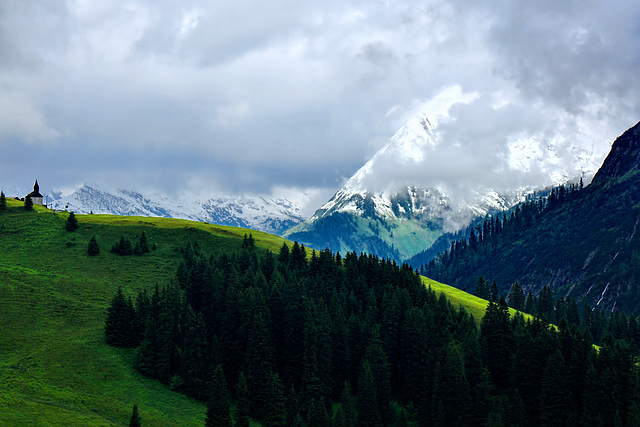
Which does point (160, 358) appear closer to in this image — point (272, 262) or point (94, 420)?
point (94, 420)

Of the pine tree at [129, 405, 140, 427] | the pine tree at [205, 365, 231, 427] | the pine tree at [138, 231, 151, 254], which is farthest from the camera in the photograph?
the pine tree at [138, 231, 151, 254]

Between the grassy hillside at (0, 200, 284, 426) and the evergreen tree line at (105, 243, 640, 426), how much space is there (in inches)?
265

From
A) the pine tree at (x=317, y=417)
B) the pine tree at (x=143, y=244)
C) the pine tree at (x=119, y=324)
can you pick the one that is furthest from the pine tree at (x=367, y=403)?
the pine tree at (x=143, y=244)

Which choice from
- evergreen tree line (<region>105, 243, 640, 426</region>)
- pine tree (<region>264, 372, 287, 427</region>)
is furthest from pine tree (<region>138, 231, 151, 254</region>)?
pine tree (<region>264, 372, 287, 427</region>)

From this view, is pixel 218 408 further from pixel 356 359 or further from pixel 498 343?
pixel 498 343

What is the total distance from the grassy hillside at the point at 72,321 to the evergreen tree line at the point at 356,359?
6.71 metres

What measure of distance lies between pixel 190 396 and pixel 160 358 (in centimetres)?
913

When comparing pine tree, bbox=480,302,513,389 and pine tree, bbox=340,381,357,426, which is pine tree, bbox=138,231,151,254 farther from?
pine tree, bbox=480,302,513,389

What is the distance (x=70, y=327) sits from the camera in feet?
387

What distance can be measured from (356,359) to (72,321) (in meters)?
58.1

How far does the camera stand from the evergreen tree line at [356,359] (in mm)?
99562

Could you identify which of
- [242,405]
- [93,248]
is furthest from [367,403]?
[93,248]

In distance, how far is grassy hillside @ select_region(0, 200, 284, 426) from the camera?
284ft

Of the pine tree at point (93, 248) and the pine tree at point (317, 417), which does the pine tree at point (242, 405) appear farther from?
the pine tree at point (93, 248)
